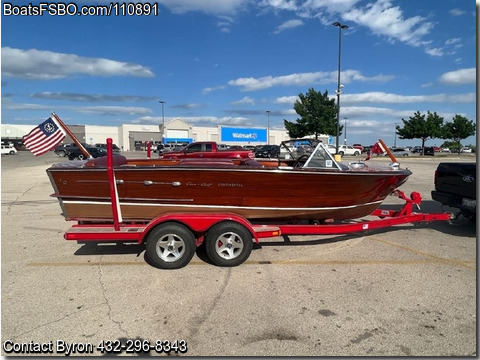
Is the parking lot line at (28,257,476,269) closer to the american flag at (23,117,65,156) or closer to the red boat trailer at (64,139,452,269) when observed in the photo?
the red boat trailer at (64,139,452,269)

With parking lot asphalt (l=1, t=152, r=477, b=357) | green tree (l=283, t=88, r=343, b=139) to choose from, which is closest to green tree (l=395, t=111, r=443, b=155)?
green tree (l=283, t=88, r=343, b=139)

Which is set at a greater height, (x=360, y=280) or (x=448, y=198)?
(x=448, y=198)

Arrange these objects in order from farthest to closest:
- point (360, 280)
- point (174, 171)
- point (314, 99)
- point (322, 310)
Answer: point (314, 99), point (174, 171), point (360, 280), point (322, 310)

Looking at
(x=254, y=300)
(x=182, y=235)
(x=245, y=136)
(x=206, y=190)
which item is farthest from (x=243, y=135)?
(x=254, y=300)

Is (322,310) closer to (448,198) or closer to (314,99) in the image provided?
(448,198)

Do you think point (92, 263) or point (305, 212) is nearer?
point (92, 263)

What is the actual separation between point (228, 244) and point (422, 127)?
1760 inches

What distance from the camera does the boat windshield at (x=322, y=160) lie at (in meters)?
4.77

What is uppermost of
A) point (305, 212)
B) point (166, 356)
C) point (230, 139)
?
point (230, 139)

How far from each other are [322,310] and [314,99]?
3341cm

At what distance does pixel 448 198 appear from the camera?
19.5 feet

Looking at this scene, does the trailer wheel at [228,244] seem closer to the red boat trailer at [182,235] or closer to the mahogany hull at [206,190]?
the red boat trailer at [182,235]

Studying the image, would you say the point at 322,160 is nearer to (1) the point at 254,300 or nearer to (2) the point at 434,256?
(2) the point at 434,256

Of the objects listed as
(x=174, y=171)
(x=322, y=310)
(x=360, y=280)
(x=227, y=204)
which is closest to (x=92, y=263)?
(x=174, y=171)
